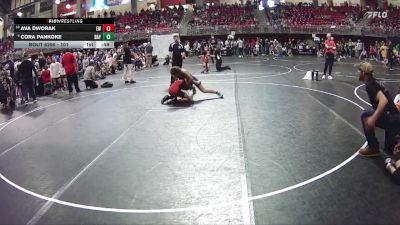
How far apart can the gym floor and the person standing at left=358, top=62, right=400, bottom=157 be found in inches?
12.9

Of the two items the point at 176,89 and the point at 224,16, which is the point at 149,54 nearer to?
the point at 176,89

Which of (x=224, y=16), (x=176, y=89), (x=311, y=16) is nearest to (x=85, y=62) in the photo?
(x=176, y=89)

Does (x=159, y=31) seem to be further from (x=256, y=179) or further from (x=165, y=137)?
(x=256, y=179)

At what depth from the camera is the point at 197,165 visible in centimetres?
605

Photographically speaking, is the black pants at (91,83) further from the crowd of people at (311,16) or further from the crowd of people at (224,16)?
the crowd of people at (311,16)

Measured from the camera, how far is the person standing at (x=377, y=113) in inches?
224

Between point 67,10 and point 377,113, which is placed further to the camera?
point 67,10

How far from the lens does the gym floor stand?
15.0ft

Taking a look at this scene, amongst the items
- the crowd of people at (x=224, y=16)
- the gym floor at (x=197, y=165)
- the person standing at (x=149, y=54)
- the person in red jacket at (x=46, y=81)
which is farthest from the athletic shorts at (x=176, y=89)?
the crowd of people at (x=224, y=16)

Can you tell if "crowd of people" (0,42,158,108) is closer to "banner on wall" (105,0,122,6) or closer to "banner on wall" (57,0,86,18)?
"banner on wall" (105,0,122,6)

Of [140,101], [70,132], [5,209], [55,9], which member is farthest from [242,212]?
[55,9]

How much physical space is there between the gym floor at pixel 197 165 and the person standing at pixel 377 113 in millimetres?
328

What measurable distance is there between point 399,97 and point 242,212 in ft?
13.2

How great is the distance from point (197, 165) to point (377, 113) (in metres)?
2.69
